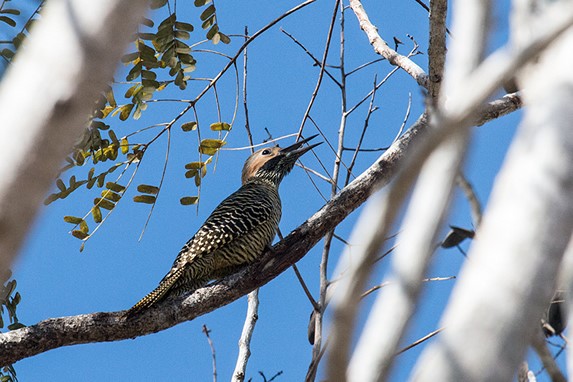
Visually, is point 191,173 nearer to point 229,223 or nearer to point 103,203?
point 103,203

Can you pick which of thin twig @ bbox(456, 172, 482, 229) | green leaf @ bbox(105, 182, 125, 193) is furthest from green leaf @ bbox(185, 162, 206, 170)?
thin twig @ bbox(456, 172, 482, 229)

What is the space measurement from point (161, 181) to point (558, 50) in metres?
3.22

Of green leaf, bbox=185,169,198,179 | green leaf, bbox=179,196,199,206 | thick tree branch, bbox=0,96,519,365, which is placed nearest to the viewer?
thick tree branch, bbox=0,96,519,365

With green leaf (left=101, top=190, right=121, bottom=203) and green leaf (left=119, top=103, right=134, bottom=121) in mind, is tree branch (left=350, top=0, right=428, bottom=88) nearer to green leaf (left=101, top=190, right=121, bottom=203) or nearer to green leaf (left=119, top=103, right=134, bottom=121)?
green leaf (left=119, top=103, right=134, bottom=121)

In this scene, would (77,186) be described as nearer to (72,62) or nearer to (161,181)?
(161,181)

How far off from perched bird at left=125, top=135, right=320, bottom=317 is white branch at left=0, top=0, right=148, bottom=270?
3.49 meters

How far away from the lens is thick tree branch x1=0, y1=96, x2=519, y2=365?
13.3ft

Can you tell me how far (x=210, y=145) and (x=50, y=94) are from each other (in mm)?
3496

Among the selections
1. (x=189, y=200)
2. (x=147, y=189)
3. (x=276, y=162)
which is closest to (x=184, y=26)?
(x=147, y=189)

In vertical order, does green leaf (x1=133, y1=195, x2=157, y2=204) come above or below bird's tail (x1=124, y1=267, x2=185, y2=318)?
above

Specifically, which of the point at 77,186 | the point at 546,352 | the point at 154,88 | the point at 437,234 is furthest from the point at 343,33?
the point at 437,234

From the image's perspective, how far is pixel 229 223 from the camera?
5.82 meters

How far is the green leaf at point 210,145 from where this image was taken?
15.2ft

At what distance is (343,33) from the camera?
5098mm
